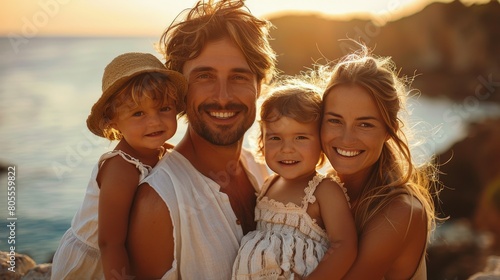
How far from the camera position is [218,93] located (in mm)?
3863

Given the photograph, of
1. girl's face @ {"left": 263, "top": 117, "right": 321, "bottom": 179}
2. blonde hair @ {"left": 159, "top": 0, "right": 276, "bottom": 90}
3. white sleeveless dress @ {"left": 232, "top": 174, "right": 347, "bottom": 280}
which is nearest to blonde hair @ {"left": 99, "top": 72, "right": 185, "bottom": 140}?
blonde hair @ {"left": 159, "top": 0, "right": 276, "bottom": 90}

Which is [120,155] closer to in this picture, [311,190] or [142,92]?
[142,92]

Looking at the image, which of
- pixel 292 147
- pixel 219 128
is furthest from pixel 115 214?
pixel 292 147

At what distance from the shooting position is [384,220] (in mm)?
3457

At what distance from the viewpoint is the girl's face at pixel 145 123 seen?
3588mm

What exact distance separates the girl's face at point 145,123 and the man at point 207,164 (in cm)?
14

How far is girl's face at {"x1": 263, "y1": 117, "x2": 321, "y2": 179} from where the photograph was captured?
355 cm

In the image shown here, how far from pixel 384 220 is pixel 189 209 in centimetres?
106

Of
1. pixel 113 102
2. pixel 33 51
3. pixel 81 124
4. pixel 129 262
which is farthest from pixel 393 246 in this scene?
pixel 33 51

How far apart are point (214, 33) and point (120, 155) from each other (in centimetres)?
98

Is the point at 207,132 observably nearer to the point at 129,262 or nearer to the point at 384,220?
the point at 129,262

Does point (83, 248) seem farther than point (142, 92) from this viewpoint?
Yes

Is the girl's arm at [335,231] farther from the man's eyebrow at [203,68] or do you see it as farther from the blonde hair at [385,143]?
the man's eyebrow at [203,68]

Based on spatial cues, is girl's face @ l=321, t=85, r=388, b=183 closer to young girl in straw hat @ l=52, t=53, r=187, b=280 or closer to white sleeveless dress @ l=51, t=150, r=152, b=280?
young girl in straw hat @ l=52, t=53, r=187, b=280
